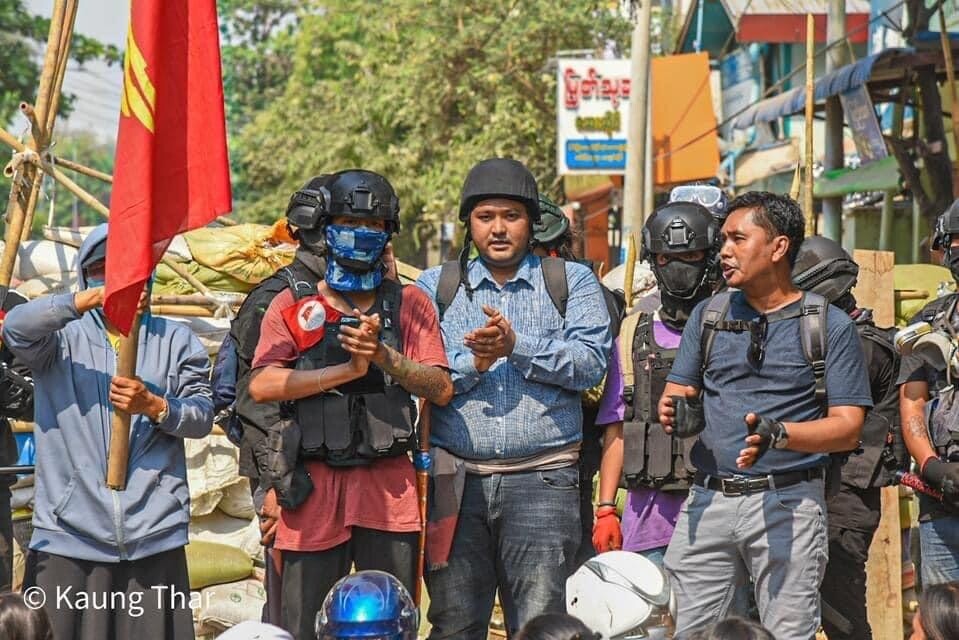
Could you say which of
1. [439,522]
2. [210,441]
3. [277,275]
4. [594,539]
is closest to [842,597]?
A: [594,539]

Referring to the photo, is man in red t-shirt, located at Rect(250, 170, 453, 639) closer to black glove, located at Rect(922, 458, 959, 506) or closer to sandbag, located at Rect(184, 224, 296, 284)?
black glove, located at Rect(922, 458, 959, 506)

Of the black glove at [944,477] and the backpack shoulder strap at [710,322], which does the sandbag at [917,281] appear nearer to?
the black glove at [944,477]

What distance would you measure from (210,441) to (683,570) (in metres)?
3.89

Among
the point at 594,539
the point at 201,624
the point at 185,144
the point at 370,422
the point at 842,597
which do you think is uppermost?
the point at 185,144

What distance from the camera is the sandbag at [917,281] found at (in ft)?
25.7

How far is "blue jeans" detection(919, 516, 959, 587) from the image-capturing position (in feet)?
17.6

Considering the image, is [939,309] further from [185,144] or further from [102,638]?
[102,638]

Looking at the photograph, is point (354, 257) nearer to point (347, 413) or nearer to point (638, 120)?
point (347, 413)

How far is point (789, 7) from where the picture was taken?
24172 mm

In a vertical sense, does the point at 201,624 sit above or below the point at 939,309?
below

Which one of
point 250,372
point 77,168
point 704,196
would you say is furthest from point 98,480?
point 77,168

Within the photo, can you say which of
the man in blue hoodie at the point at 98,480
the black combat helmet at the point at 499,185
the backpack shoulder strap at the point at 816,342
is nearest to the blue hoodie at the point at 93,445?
the man in blue hoodie at the point at 98,480

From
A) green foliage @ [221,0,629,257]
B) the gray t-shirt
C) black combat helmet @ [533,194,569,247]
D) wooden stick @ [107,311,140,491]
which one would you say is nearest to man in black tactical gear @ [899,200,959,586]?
the gray t-shirt

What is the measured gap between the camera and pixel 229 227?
8961 mm
